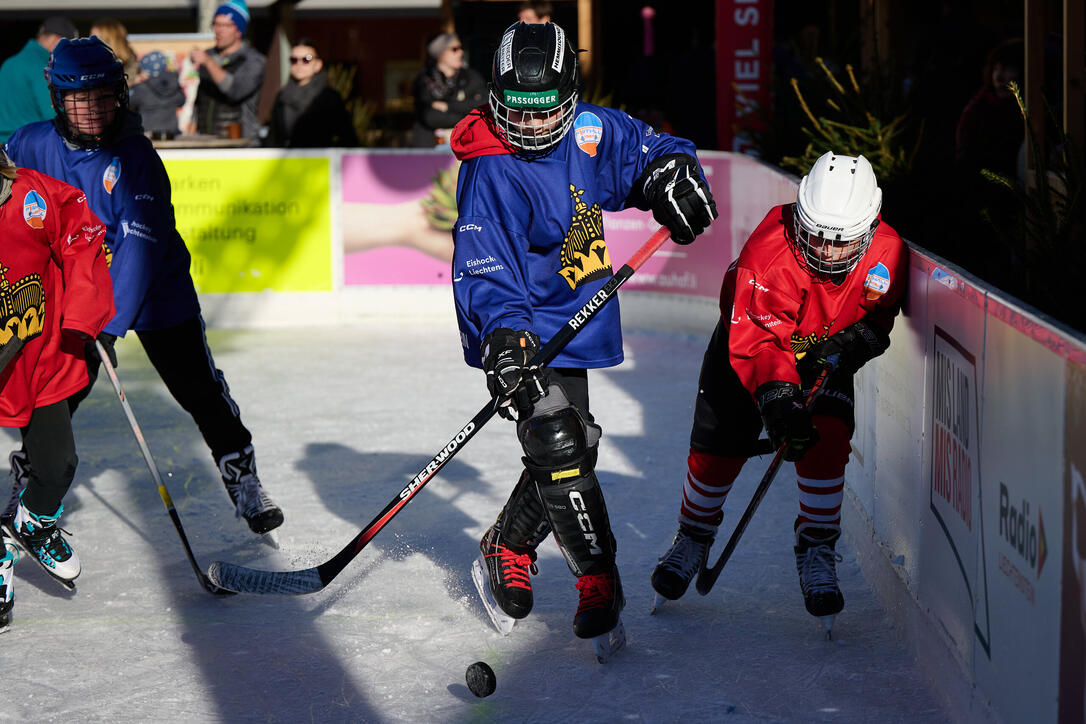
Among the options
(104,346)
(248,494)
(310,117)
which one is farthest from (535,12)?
(104,346)

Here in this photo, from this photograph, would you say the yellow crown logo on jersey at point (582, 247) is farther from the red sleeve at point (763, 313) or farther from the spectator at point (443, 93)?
the spectator at point (443, 93)

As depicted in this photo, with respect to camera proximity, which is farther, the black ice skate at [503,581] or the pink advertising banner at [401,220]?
the pink advertising banner at [401,220]

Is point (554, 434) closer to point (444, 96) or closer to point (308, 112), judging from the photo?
point (444, 96)

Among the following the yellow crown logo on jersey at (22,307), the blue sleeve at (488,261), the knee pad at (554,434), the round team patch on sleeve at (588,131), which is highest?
the round team patch on sleeve at (588,131)

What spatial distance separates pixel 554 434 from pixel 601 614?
0.43m

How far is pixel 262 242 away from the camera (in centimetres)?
778

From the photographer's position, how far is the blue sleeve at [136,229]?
3.72 meters

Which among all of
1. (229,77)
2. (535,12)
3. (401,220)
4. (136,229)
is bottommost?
(401,220)

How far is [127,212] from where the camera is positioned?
377cm

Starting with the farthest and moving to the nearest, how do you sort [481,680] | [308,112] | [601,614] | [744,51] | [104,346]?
[308,112] → [744,51] → [104,346] → [601,614] → [481,680]

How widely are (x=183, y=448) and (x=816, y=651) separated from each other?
9.55ft

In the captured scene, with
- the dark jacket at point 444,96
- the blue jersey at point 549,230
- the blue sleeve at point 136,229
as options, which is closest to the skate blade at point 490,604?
the blue jersey at point 549,230

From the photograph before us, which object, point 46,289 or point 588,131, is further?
point 46,289

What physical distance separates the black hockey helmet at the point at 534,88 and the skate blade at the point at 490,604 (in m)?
1.10
